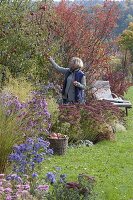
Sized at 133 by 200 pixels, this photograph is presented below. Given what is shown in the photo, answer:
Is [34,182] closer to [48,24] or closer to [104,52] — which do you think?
[48,24]

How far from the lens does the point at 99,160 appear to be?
8414 millimetres

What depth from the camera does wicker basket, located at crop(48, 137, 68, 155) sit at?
27.7 feet

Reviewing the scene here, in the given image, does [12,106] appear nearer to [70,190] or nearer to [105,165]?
[105,165]

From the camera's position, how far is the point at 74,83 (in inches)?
402

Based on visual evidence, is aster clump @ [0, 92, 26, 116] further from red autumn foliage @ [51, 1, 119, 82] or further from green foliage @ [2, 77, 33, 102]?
red autumn foliage @ [51, 1, 119, 82]

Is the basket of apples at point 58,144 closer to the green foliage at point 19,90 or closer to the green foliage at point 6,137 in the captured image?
the green foliage at point 19,90

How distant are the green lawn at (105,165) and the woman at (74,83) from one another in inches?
49.4

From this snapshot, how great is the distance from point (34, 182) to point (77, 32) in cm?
890

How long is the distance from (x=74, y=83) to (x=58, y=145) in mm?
2103

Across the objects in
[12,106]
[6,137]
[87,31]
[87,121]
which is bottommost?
[6,137]

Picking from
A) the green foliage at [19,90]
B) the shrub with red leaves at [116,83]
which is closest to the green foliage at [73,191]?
the green foliage at [19,90]

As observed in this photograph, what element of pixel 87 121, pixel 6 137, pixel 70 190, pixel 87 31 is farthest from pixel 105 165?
pixel 87 31

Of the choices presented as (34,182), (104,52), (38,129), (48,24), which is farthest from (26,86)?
(104,52)

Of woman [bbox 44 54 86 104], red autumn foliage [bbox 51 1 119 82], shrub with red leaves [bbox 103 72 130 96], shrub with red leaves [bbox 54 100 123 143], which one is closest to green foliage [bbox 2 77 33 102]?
shrub with red leaves [bbox 54 100 123 143]
